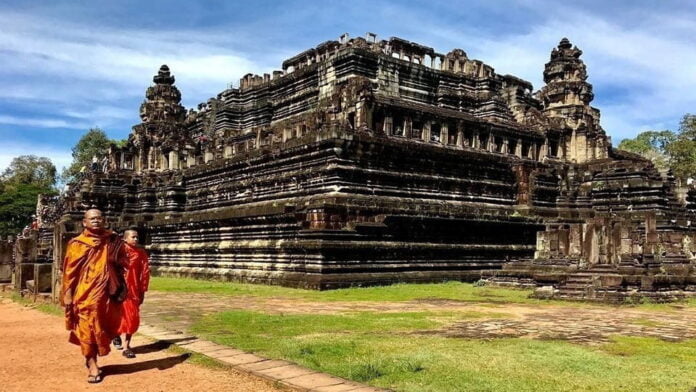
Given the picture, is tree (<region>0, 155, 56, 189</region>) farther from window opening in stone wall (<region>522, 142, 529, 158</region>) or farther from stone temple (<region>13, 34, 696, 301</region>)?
window opening in stone wall (<region>522, 142, 529, 158</region>)

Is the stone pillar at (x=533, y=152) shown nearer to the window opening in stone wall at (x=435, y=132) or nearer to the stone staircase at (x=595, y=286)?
the window opening in stone wall at (x=435, y=132)

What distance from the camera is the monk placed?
30.9 feet

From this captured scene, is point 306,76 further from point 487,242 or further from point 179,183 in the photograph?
point 487,242

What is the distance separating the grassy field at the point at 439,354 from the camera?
7.08 metres

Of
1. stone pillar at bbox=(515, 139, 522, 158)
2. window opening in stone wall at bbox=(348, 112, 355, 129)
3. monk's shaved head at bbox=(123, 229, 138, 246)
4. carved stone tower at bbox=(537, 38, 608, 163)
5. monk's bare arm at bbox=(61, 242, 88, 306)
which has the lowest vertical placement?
monk's bare arm at bbox=(61, 242, 88, 306)

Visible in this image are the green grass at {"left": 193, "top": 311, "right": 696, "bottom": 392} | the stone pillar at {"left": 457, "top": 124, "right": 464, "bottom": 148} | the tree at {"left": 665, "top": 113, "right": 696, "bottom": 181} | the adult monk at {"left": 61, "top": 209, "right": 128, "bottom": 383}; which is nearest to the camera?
the green grass at {"left": 193, "top": 311, "right": 696, "bottom": 392}

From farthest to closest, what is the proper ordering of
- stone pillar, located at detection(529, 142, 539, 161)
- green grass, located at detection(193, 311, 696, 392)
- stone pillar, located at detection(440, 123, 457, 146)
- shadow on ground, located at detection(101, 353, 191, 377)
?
stone pillar, located at detection(529, 142, 539, 161) → stone pillar, located at detection(440, 123, 457, 146) → shadow on ground, located at detection(101, 353, 191, 377) → green grass, located at detection(193, 311, 696, 392)

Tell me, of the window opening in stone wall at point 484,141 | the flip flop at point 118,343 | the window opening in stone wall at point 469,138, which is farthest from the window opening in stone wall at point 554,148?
the flip flop at point 118,343

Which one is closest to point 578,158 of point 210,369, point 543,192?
point 543,192

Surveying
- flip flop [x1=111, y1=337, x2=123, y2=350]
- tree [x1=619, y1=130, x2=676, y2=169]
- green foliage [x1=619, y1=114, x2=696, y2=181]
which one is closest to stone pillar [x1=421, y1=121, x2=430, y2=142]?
flip flop [x1=111, y1=337, x2=123, y2=350]

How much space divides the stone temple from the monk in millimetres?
6051

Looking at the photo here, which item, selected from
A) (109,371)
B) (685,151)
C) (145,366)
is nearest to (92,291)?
(109,371)

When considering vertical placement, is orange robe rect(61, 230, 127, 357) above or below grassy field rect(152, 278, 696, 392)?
above

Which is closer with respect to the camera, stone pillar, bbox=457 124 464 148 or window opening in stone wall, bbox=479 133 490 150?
stone pillar, bbox=457 124 464 148
